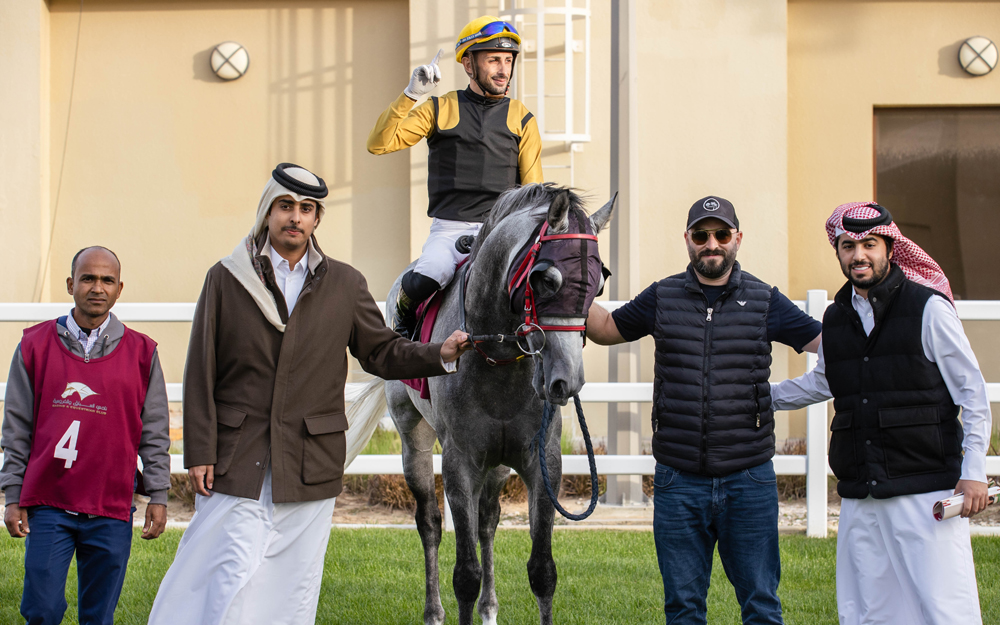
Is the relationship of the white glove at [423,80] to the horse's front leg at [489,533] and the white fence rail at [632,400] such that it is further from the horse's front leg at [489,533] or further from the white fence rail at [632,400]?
the white fence rail at [632,400]

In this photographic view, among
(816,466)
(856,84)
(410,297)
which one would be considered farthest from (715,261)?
(856,84)

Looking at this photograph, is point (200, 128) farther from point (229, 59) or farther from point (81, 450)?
point (81, 450)

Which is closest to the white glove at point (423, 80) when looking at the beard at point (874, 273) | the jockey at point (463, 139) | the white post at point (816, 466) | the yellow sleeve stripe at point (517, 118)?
the jockey at point (463, 139)

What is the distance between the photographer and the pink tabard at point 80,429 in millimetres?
3322

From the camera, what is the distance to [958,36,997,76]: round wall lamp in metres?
8.48

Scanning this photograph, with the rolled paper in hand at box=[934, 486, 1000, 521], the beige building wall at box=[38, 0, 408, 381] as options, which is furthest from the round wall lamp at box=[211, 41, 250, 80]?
the rolled paper in hand at box=[934, 486, 1000, 521]

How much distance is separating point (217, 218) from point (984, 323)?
7.61m

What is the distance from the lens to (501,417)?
11.9 ft

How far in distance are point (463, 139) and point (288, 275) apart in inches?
54.9

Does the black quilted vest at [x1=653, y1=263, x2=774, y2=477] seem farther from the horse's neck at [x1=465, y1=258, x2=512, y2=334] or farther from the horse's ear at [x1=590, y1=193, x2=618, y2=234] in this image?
the horse's neck at [x1=465, y1=258, x2=512, y2=334]

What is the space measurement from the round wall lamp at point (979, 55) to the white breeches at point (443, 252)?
6552 mm

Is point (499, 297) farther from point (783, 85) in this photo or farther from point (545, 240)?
point (783, 85)

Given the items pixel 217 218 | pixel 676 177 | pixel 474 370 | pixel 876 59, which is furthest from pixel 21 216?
pixel 876 59

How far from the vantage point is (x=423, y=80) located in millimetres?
3990
